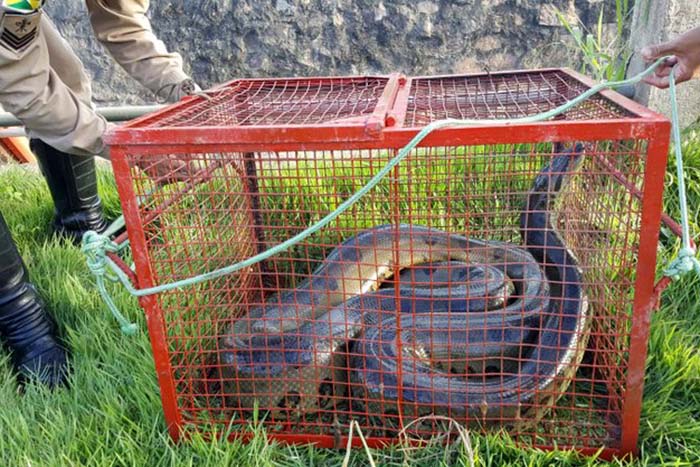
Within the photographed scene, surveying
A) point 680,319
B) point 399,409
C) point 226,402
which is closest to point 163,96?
point 226,402

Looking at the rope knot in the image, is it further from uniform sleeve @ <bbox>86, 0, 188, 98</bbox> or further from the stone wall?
the stone wall

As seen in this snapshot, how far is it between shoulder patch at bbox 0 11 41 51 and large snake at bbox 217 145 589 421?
1320 millimetres

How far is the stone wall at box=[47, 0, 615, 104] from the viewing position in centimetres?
665

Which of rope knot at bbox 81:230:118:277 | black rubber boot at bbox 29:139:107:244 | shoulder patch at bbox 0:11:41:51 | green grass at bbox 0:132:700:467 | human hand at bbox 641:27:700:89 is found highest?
shoulder patch at bbox 0:11:41:51

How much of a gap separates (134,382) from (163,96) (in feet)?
4.83

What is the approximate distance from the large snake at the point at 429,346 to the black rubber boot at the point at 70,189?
59.7 inches

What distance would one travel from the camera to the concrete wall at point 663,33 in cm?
311

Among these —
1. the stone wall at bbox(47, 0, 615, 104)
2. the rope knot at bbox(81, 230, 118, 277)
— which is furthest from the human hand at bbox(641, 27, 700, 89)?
the stone wall at bbox(47, 0, 615, 104)

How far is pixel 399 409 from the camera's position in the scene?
6.93ft

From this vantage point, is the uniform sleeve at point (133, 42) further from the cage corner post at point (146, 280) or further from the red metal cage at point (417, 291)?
the cage corner post at point (146, 280)

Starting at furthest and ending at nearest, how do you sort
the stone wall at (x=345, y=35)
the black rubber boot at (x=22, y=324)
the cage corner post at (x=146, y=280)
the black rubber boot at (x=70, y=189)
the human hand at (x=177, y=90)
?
the stone wall at (x=345, y=35) → the black rubber boot at (x=70, y=189) → the human hand at (x=177, y=90) → the black rubber boot at (x=22, y=324) → the cage corner post at (x=146, y=280)

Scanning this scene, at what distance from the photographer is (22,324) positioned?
2652mm

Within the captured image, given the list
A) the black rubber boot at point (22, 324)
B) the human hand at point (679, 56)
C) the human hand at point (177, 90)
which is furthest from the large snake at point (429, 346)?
the human hand at point (177, 90)

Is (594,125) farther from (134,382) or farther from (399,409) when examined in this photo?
(134,382)
